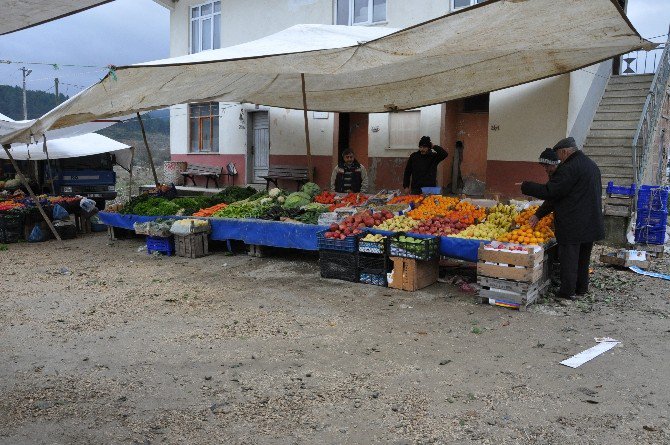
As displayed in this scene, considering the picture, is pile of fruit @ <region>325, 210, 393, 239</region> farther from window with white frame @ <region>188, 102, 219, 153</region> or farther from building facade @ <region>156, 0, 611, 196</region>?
window with white frame @ <region>188, 102, 219, 153</region>

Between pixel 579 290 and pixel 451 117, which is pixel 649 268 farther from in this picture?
pixel 451 117

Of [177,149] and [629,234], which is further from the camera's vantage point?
[177,149]

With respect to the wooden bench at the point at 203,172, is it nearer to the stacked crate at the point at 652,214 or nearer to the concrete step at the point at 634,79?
the concrete step at the point at 634,79

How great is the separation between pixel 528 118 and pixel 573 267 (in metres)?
6.62

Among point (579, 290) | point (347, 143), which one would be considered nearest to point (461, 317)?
point (579, 290)

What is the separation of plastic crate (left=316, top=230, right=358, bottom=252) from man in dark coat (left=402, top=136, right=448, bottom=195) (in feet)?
10.9

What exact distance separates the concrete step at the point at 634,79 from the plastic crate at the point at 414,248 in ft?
32.4

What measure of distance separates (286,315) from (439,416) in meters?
2.63

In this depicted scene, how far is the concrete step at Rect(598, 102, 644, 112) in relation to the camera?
12269 millimetres

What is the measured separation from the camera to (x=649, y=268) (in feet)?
27.2

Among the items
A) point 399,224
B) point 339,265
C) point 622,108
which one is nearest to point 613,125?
point 622,108

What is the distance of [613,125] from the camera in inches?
480

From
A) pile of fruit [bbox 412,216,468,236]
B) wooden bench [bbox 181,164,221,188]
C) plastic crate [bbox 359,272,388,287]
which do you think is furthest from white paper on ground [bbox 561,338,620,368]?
wooden bench [bbox 181,164,221,188]

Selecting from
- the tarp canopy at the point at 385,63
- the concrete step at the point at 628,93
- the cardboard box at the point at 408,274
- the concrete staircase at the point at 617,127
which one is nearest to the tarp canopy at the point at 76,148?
the tarp canopy at the point at 385,63
